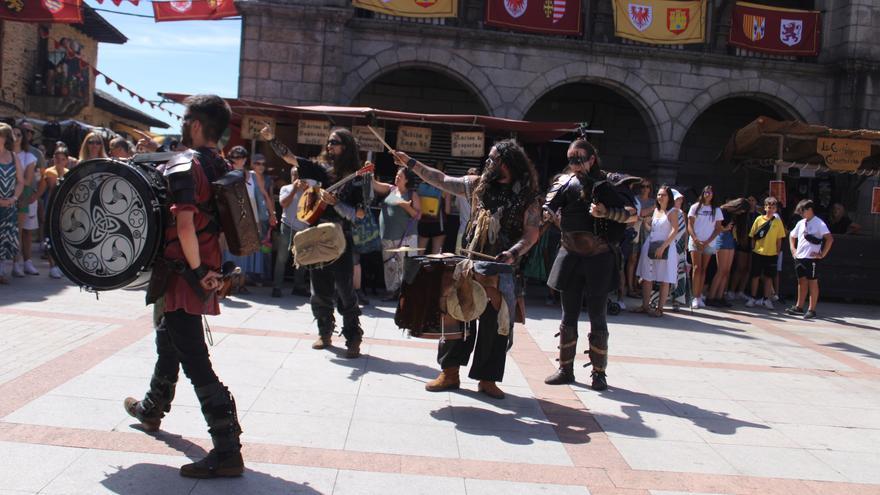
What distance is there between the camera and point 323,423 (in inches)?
187

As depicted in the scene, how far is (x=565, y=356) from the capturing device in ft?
20.4

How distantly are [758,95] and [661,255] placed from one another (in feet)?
25.0

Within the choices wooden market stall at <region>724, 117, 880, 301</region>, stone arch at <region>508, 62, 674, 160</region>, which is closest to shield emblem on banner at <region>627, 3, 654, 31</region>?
stone arch at <region>508, 62, 674, 160</region>

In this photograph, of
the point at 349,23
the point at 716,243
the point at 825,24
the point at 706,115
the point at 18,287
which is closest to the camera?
the point at 18,287

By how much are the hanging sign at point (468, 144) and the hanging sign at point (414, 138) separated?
428mm

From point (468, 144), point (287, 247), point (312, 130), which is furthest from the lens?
point (468, 144)

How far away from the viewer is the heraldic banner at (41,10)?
1425cm

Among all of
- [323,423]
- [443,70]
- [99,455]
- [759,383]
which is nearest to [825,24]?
[443,70]

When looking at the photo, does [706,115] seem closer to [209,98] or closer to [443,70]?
[443,70]

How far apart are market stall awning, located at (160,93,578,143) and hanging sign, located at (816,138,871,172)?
489 cm

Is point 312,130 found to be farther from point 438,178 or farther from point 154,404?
point 154,404

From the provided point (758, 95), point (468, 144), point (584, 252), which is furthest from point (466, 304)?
point (758, 95)

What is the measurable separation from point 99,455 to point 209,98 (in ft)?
6.35

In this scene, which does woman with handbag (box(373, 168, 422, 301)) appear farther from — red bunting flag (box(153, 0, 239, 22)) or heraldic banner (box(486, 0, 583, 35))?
red bunting flag (box(153, 0, 239, 22))
